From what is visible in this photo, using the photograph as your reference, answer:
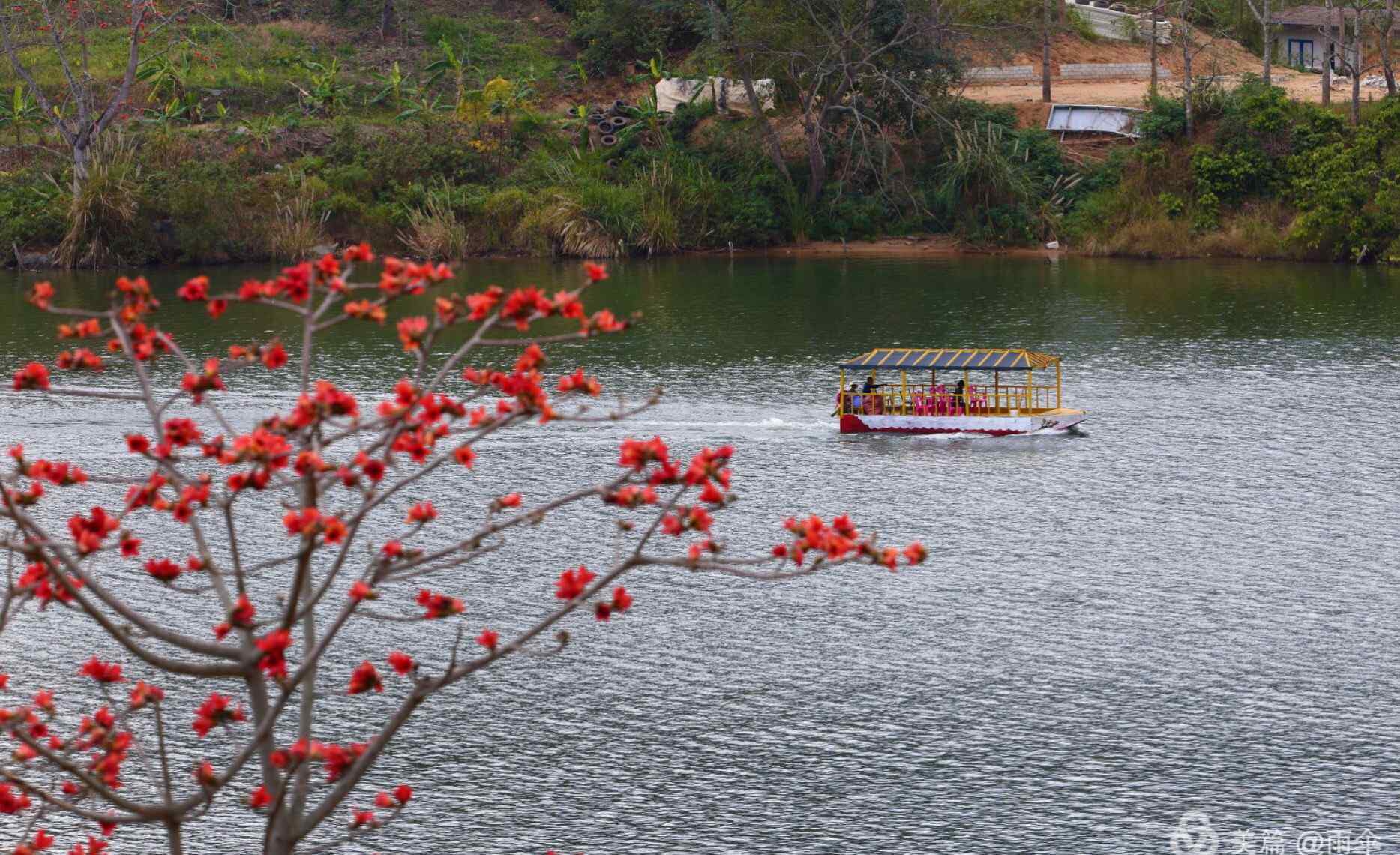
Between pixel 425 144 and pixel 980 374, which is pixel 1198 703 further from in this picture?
pixel 425 144

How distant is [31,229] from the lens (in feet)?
353

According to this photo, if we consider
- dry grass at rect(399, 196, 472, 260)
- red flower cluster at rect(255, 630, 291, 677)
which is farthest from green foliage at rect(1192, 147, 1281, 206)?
red flower cluster at rect(255, 630, 291, 677)

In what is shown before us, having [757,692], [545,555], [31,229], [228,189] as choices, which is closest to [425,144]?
[228,189]

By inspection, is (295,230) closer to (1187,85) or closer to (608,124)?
(608,124)

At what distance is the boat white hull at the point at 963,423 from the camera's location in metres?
62.6

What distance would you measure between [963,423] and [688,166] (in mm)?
52120

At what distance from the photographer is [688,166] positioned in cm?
11212

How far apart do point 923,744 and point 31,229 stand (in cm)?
8810

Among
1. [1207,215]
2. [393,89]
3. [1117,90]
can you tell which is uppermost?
[393,89]

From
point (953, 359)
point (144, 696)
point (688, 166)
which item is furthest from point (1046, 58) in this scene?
point (144, 696)

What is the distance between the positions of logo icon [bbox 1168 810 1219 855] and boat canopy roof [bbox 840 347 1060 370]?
3193cm

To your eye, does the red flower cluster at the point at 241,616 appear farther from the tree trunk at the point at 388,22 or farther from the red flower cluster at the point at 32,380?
the tree trunk at the point at 388,22

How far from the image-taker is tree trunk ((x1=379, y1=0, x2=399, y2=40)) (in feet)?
431

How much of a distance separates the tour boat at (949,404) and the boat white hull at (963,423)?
27 millimetres
